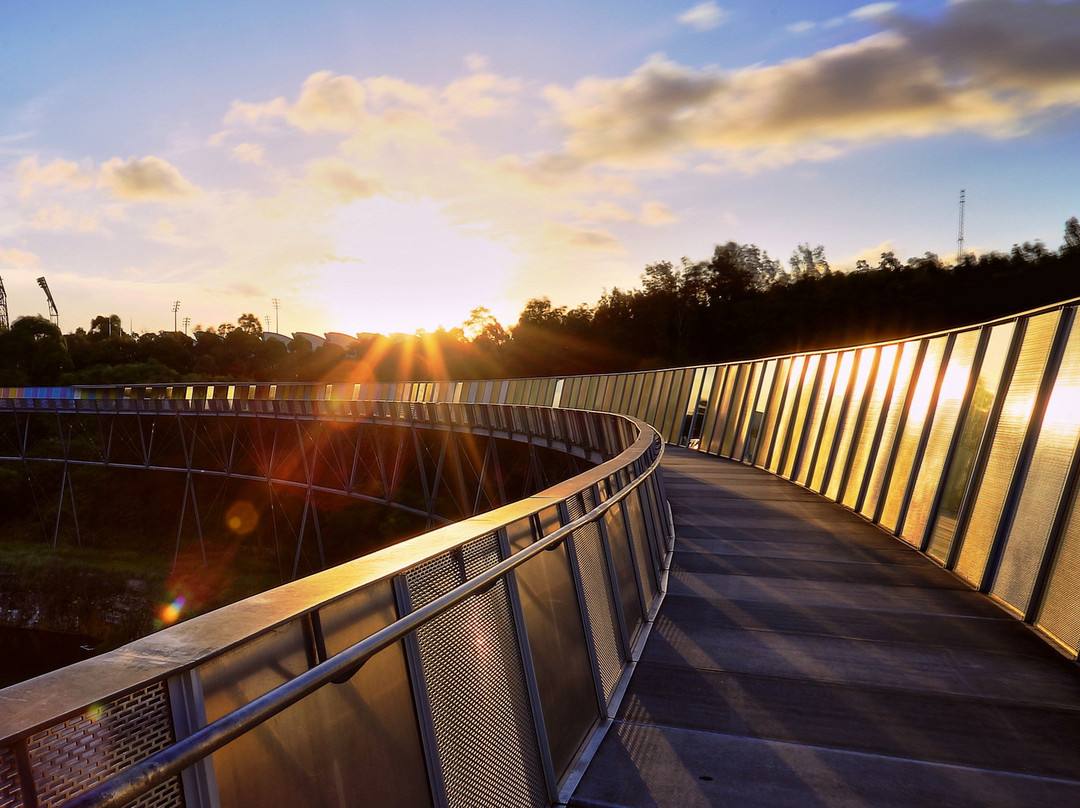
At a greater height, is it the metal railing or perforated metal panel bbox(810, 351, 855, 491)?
perforated metal panel bbox(810, 351, 855, 491)

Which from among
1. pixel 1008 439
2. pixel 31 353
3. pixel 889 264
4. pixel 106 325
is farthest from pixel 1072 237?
pixel 106 325

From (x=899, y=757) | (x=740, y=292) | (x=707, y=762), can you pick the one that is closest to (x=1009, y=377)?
(x=899, y=757)

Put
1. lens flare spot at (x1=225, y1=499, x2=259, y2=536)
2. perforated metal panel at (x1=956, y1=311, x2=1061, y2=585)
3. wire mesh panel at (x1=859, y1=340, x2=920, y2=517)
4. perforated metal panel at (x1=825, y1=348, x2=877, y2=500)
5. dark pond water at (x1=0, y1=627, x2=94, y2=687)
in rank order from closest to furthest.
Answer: perforated metal panel at (x1=956, y1=311, x2=1061, y2=585), wire mesh panel at (x1=859, y1=340, x2=920, y2=517), perforated metal panel at (x1=825, y1=348, x2=877, y2=500), dark pond water at (x1=0, y1=627, x2=94, y2=687), lens flare spot at (x1=225, y1=499, x2=259, y2=536)

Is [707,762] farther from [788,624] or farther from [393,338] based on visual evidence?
[393,338]

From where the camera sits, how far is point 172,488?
74000 mm

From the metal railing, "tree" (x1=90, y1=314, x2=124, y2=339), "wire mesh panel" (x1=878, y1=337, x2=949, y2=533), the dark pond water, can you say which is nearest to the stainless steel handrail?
the metal railing

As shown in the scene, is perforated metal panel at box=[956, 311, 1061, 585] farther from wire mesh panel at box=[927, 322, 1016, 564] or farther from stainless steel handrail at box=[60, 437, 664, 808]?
stainless steel handrail at box=[60, 437, 664, 808]

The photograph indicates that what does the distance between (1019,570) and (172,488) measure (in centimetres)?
7670

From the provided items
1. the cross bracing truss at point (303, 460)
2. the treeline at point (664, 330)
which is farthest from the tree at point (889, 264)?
the cross bracing truss at point (303, 460)

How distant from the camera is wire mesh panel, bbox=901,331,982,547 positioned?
942 cm

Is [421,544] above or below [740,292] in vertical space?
below

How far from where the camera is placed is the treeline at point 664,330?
83.8 m

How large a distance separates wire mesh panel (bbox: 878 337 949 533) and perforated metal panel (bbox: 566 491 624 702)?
620 cm

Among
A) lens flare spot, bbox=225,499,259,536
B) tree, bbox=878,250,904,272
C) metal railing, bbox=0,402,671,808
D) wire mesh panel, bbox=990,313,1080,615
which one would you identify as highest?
tree, bbox=878,250,904,272
